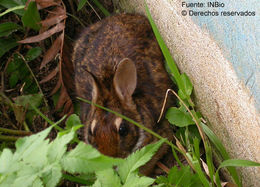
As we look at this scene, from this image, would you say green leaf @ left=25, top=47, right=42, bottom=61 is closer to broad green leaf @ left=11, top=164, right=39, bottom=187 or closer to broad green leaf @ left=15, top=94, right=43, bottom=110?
broad green leaf @ left=15, top=94, right=43, bottom=110

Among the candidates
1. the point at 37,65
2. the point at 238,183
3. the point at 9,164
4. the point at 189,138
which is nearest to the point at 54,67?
the point at 37,65

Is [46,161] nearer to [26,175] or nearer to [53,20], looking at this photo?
[26,175]

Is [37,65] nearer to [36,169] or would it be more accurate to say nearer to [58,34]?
[58,34]

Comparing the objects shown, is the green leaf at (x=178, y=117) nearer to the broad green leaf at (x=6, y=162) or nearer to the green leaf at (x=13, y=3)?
the broad green leaf at (x=6, y=162)

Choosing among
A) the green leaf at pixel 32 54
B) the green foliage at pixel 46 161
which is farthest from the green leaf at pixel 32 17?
the green foliage at pixel 46 161

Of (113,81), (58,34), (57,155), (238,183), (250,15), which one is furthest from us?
(58,34)

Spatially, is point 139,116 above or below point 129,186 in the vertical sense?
below

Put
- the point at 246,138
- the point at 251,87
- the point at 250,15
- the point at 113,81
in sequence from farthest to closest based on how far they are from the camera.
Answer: the point at 113,81 → the point at 246,138 → the point at 251,87 → the point at 250,15
